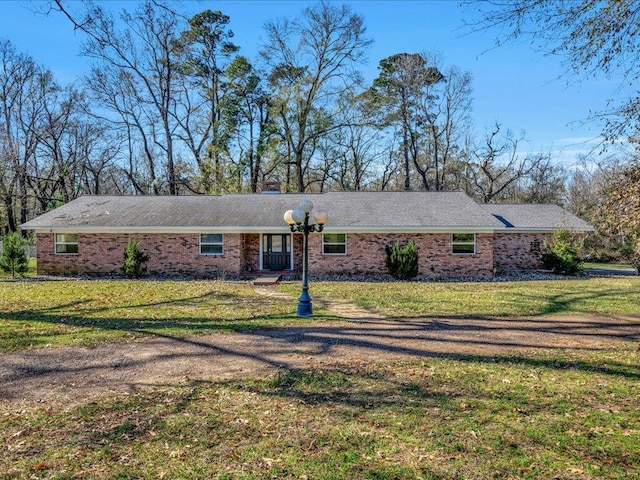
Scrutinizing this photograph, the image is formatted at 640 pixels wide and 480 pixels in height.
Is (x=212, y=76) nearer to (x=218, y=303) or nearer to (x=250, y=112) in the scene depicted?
(x=250, y=112)

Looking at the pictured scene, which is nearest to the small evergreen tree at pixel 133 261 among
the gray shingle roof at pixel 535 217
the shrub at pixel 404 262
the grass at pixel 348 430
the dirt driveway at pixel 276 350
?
the shrub at pixel 404 262

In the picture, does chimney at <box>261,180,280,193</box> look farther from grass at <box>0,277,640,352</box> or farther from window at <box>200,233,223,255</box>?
grass at <box>0,277,640,352</box>

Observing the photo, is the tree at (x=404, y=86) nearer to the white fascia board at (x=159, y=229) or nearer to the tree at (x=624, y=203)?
the white fascia board at (x=159, y=229)

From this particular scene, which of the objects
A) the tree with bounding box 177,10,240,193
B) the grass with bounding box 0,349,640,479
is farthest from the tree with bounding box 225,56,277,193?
the grass with bounding box 0,349,640,479

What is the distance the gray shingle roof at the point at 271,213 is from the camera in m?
18.9

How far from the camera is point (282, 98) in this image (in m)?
30.1

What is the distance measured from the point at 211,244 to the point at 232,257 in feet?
3.72

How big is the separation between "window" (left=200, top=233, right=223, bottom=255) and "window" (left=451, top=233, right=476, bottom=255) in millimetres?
10430

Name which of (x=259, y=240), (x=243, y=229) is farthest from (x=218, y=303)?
(x=259, y=240)

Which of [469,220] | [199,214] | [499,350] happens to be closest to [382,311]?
[499,350]

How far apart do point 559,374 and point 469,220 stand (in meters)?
13.7

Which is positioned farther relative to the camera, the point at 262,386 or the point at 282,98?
the point at 282,98

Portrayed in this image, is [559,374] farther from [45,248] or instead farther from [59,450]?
[45,248]

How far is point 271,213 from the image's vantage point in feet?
66.8
